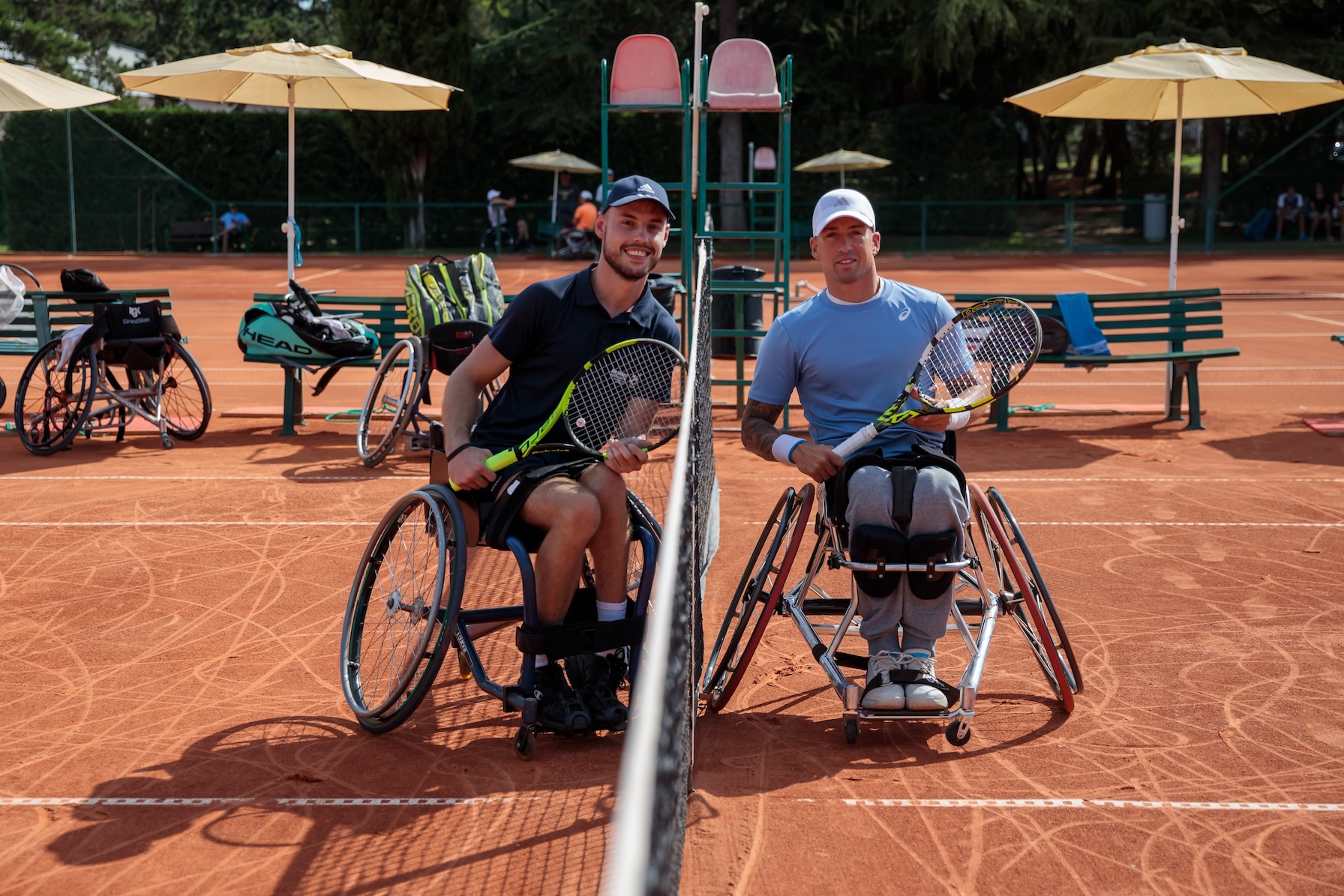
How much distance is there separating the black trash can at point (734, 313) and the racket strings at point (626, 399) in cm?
616

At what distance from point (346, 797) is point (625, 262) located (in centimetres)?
187

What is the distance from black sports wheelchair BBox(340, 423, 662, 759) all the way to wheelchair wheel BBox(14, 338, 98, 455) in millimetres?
5081

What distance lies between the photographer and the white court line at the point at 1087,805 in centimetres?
378

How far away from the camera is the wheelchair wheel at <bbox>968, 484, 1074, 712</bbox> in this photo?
4.36 meters

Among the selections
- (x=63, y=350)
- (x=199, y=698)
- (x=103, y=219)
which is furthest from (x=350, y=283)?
(x=199, y=698)

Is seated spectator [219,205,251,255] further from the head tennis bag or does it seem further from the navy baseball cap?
the navy baseball cap

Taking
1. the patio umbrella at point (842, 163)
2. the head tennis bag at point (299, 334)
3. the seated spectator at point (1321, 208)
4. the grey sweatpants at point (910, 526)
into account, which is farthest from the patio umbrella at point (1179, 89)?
the seated spectator at point (1321, 208)

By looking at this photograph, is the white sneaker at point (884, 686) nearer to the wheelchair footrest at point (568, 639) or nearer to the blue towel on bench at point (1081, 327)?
the wheelchair footrest at point (568, 639)

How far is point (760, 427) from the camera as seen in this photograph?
4.63 metres

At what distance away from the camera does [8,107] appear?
9.82 metres

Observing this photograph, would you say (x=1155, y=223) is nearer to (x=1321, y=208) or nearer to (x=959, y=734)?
(x=1321, y=208)

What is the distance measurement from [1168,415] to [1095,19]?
846 inches

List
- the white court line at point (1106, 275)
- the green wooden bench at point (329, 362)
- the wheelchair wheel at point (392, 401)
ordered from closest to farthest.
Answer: the wheelchair wheel at point (392, 401), the green wooden bench at point (329, 362), the white court line at point (1106, 275)

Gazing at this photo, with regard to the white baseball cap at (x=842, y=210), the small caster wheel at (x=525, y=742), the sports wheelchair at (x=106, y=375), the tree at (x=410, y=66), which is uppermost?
the tree at (x=410, y=66)
